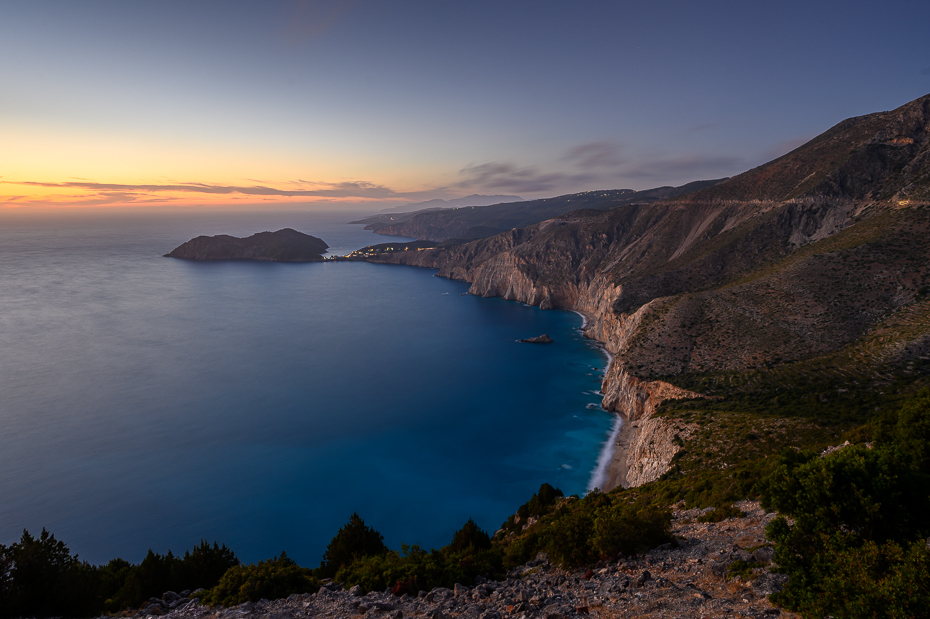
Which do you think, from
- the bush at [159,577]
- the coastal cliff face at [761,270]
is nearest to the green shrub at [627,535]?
the bush at [159,577]

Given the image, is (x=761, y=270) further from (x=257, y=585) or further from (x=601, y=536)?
(x=257, y=585)

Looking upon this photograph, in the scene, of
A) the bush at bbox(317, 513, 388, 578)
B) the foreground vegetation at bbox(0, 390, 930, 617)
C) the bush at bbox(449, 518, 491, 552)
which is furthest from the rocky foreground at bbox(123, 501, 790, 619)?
the bush at bbox(449, 518, 491, 552)

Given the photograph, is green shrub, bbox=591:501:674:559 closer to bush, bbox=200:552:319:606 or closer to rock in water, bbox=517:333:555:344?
bush, bbox=200:552:319:606

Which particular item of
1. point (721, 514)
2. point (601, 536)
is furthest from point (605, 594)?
point (721, 514)

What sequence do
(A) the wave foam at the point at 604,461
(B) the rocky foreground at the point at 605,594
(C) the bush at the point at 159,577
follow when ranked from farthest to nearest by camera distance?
(A) the wave foam at the point at 604,461, (C) the bush at the point at 159,577, (B) the rocky foreground at the point at 605,594

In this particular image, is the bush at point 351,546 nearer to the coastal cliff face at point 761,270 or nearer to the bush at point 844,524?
the bush at point 844,524
